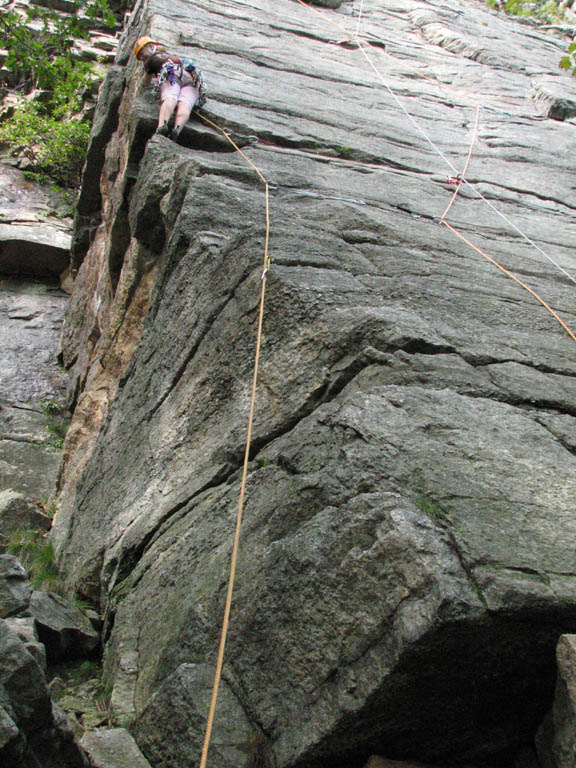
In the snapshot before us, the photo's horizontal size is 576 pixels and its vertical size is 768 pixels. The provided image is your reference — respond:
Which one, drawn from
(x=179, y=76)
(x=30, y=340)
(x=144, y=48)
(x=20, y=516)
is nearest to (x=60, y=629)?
(x=20, y=516)

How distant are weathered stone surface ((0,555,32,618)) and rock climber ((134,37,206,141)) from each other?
15.5 ft

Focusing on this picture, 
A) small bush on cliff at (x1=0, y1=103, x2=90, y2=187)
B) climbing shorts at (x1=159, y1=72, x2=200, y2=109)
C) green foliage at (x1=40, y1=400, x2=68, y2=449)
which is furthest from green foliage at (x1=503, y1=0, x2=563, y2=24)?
green foliage at (x1=40, y1=400, x2=68, y2=449)

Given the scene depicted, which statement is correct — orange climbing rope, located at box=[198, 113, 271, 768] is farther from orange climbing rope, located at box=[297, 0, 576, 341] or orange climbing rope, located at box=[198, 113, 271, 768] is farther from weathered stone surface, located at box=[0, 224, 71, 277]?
weathered stone surface, located at box=[0, 224, 71, 277]

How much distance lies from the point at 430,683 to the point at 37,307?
12496 millimetres

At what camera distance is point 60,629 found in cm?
393

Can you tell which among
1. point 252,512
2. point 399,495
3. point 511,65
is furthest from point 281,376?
point 511,65

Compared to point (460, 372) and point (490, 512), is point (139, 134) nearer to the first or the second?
point (460, 372)

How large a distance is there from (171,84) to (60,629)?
5.61 metres

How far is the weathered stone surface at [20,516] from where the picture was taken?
6.74 m

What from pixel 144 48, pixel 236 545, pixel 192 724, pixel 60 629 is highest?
pixel 144 48

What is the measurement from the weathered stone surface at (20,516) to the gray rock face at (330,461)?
0.42 m

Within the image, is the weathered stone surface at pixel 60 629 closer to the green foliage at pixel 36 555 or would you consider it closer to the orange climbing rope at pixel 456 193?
the green foliage at pixel 36 555

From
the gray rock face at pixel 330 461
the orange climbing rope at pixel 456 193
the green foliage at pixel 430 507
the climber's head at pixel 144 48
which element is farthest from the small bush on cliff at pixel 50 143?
the green foliage at pixel 430 507

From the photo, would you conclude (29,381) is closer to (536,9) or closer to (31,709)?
(31,709)
